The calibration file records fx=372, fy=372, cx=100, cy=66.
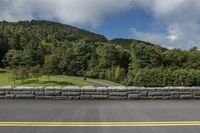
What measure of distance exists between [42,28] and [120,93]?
14405 centimetres

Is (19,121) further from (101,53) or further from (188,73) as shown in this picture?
(101,53)

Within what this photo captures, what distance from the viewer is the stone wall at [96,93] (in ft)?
40.6

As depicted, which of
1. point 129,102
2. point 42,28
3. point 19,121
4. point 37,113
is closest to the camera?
point 19,121

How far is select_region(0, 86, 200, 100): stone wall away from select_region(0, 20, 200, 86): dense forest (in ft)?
178

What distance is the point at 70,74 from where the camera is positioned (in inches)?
4350

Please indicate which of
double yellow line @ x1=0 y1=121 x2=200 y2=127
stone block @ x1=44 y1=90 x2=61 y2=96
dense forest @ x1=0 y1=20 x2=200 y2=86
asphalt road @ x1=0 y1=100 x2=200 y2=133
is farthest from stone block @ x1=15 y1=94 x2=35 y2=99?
dense forest @ x1=0 y1=20 x2=200 y2=86

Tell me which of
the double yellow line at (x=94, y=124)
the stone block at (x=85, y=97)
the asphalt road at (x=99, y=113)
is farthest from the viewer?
the stone block at (x=85, y=97)

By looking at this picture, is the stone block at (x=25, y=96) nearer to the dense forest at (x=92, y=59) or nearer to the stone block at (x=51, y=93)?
the stone block at (x=51, y=93)

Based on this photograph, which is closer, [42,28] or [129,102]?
[129,102]

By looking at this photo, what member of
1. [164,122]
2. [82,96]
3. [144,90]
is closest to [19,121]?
[164,122]

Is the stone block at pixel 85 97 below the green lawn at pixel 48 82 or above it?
above

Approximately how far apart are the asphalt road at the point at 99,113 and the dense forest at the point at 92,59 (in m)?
56.3

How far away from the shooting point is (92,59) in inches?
4350

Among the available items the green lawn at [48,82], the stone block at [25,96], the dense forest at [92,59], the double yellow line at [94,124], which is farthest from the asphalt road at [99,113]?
the dense forest at [92,59]
